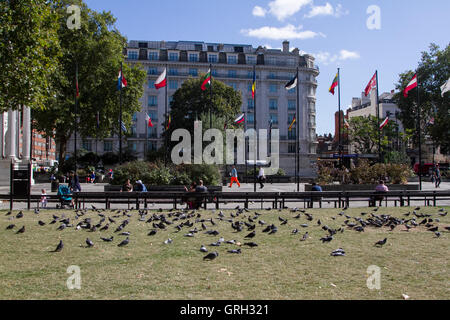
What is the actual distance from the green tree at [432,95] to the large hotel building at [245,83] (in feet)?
60.9

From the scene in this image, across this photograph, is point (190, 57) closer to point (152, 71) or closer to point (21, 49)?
point (152, 71)

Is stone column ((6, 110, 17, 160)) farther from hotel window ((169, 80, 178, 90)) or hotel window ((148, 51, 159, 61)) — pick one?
hotel window ((148, 51, 159, 61))

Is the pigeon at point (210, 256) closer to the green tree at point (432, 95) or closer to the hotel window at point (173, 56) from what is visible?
the green tree at point (432, 95)

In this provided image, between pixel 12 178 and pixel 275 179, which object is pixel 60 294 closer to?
pixel 12 178

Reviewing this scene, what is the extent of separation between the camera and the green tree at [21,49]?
19.6 m

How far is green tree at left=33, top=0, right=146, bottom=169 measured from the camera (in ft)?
131

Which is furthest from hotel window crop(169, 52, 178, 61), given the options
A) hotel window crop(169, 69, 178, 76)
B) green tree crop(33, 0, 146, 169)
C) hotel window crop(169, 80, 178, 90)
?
green tree crop(33, 0, 146, 169)

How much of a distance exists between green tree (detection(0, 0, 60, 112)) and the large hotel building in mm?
51820

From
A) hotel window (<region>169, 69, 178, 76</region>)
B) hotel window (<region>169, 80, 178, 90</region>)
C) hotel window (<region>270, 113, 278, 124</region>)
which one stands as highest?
hotel window (<region>169, 69, 178, 76</region>)

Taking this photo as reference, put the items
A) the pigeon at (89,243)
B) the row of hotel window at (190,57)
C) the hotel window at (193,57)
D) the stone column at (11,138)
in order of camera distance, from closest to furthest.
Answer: the pigeon at (89,243), the stone column at (11,138), the row of hotel window at (190,57), the hotel window at (193,57)

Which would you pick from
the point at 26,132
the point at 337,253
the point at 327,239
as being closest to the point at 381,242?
the point at 327,239

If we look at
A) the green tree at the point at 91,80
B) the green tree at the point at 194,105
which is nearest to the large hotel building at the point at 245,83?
the green tree at the point at 194,105

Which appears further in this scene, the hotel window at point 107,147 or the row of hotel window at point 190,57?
the row of hotel window at point 190,57

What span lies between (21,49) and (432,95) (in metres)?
55.1
